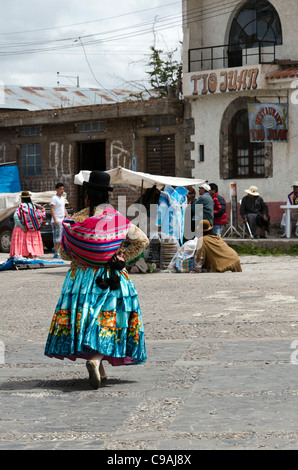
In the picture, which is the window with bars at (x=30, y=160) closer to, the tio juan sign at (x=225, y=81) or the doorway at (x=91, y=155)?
the doorway at (x=91, y=155)

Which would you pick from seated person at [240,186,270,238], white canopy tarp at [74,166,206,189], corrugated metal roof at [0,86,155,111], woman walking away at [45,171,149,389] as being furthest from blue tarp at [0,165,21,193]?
woman walking away at [45,171,149,389]

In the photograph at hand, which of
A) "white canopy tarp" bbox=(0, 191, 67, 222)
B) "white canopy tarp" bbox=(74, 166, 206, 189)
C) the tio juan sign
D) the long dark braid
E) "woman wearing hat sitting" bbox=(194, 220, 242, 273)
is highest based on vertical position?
the tio juan sign

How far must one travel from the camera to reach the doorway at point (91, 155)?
30.9m

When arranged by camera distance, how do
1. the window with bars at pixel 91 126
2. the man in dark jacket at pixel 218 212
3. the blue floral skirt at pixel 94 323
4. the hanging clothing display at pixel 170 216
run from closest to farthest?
the blue floral skirt at pixel 94 323, the hanging clothing display at pixel 170 216, the man in dark jacket at pixel 218 212, the window with bars at pixel 91 126

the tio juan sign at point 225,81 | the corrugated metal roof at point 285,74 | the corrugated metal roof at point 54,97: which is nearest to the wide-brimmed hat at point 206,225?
the corrugated metal roof at point 285,74

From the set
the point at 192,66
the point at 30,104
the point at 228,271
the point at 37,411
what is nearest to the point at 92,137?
the point at 192,66

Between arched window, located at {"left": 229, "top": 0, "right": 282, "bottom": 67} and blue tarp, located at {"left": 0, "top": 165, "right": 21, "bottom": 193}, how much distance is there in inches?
348

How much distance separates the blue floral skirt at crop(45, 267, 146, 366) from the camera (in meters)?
6.41

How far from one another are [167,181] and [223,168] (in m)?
9.78

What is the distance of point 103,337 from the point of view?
6410 millimetres

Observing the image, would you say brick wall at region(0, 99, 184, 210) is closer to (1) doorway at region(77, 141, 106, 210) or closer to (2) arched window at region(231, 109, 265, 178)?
(1) doorway at region(77, 141, 106, 210)

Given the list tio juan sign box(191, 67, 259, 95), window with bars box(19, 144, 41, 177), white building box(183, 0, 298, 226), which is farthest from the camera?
window with bars box(19, 144, 41, 177)

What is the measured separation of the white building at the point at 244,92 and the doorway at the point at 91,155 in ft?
16.5

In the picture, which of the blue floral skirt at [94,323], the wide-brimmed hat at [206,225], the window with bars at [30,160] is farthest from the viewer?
the window with bars at [30,160]
